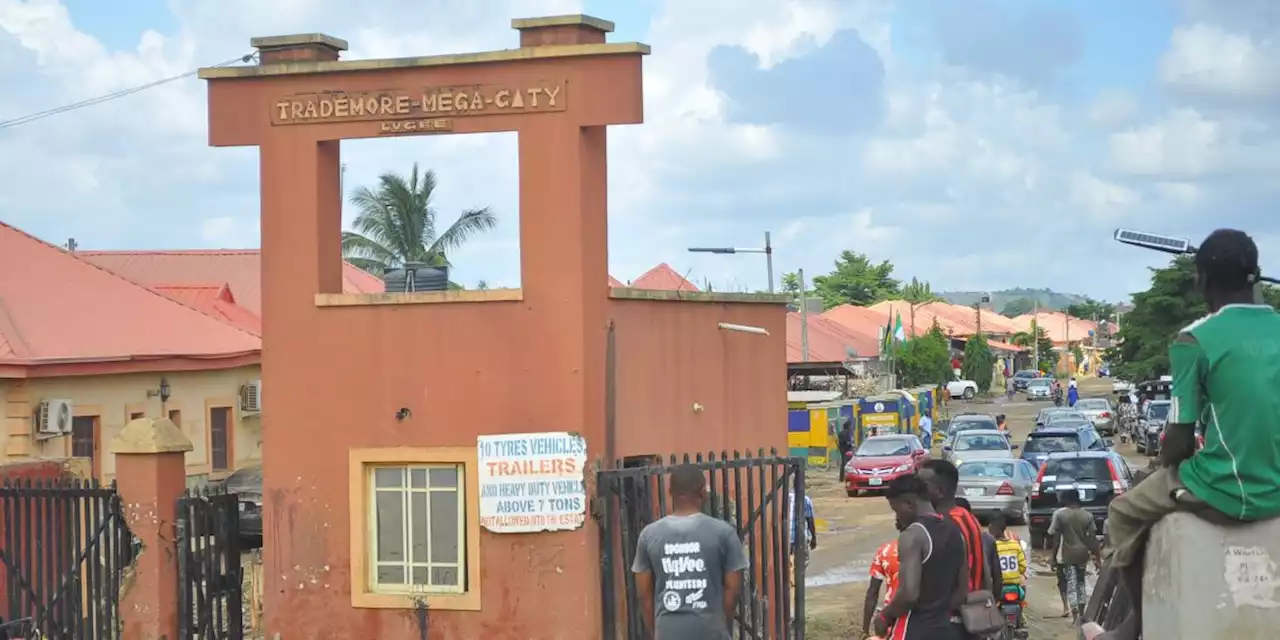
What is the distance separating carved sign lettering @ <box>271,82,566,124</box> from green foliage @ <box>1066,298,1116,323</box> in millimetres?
160493

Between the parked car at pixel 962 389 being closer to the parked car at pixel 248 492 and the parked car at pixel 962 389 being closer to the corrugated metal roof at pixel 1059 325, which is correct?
the corrugated metal roof at pixel 1059 325

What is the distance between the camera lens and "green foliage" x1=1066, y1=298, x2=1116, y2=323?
6614 inches

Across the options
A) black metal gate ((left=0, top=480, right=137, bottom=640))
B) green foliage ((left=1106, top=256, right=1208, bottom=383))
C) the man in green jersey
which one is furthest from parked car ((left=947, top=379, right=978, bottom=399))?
the man in green jersey

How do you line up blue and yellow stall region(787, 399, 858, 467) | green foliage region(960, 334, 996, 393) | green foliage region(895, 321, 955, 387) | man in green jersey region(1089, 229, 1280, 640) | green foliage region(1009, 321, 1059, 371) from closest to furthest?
man in green jersey region(1089, 229, 1280, 640) < blue and yellow stall region(787, 399, 858, 467) < green foliage region(895, 321, 955, 387) < green foliage region(960, 334, 996, 393) < green foliage region(1009, 321, 1059, 371)

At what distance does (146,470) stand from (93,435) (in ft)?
41.0

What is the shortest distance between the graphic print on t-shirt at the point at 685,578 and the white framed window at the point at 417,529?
198 inches

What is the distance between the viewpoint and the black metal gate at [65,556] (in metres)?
12.6

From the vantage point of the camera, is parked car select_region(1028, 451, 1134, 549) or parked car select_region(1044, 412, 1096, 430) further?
parked car select_region(1044, 412, 1096, 430)

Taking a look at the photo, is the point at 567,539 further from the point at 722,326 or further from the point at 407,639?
the point at 722,326

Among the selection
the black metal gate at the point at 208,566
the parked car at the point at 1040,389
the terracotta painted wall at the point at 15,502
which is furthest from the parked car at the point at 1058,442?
the parked car at the point at 1040,389

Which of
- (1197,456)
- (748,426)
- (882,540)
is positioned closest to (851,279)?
(882,540)

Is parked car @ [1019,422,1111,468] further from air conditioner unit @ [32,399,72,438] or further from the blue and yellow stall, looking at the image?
air conditioner unit @ [32,399,72,438]

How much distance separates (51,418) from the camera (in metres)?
22.2

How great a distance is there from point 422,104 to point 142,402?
15029 millimetres
